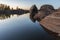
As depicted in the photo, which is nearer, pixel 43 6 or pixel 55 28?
pixel 55 28

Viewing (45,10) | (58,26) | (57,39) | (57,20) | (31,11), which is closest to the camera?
(57,39)

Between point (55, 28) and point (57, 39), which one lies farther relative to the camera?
point (55, 28)

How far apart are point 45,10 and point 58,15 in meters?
7.48

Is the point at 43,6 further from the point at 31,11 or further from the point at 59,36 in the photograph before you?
the point at 59,36

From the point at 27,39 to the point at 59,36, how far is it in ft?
4.43

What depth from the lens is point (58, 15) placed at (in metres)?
8.68

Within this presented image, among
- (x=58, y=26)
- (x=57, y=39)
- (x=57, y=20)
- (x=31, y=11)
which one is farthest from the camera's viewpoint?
(x=31, y=11)

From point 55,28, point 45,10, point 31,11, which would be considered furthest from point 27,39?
point 31,11

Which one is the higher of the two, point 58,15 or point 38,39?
point 58,15

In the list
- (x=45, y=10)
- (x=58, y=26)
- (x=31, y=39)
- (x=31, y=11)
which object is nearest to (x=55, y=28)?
(x=58, y=26)

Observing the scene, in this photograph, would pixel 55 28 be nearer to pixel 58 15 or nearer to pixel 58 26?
pixel 58 26

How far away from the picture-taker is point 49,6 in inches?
637

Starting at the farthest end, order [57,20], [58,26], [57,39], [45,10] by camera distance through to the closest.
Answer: [45,10]
[57,20]
[58,26]
[57,39]

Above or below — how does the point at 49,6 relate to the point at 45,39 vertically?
above
